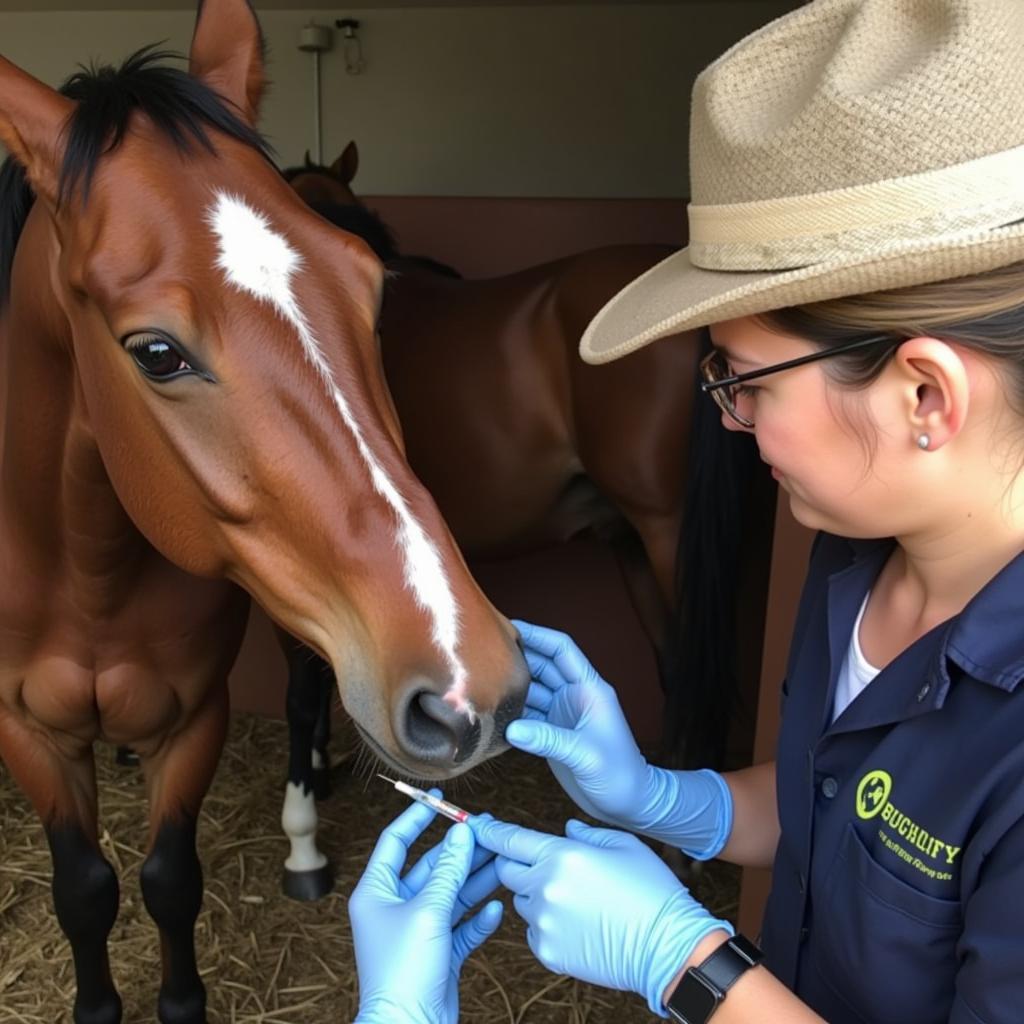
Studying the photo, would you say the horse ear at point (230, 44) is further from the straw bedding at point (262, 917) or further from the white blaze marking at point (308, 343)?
the straw bedding at point (262, 917)

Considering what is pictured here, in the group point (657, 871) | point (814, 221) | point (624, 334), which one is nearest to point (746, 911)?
→ point (657, 871)

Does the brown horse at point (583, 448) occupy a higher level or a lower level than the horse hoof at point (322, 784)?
higher

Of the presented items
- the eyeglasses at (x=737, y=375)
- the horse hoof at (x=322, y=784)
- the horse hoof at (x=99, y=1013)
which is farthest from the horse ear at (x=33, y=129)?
the horse hoof at (x=322, y=784)

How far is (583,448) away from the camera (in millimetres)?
2414

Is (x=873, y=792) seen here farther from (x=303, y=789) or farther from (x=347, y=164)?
(x=347, y=164)

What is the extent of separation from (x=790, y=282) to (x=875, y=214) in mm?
74

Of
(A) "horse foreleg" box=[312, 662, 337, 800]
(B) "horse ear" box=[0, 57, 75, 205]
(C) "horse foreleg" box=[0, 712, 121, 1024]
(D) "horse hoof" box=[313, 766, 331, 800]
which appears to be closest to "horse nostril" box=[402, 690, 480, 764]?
(B) "horse ear" box=[0, 57, 75, 205]

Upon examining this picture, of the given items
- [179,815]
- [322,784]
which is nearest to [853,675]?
[179,815]

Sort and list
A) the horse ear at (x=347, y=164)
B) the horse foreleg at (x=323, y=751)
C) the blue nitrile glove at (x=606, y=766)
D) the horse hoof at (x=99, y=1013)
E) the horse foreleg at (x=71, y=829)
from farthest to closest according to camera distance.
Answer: the horse ear at (x=347, y=164)
the horse foreleg at (x=323, y=751)
the horse hoof at (x=99, y=1013)
the horse foreleg at (x=71, y=829)
the blue nitrile glove at (x=606, y=766)

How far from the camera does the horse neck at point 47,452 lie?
1248 millimetres

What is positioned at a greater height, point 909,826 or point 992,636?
point 992,636

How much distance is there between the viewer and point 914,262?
0.69 meters

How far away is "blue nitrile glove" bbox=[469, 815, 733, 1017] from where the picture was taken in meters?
0.88

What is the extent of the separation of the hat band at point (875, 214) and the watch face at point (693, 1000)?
0.59 metres
